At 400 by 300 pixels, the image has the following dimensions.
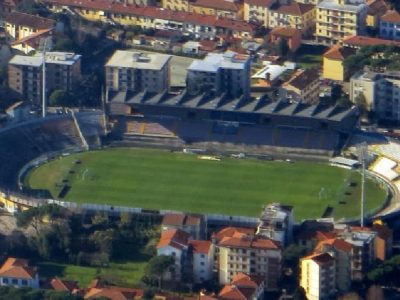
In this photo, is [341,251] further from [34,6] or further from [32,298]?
[34,6]

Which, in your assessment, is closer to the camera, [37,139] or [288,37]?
[37,139]

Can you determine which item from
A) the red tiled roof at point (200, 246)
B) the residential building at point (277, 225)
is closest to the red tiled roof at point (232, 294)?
the red tiled roof at point (200, 246)

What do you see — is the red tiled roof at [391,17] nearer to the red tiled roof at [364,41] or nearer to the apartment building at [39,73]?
the red tiled roof at [364,41]

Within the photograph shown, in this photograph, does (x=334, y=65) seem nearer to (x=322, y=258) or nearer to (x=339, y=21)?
(x=339, y=21)

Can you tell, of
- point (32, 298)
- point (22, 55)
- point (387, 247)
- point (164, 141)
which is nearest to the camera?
point (32, 298)

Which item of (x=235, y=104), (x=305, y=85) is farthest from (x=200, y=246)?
(x=305, y=85)

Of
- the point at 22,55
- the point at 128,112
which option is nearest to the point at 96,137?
the point at 128,112

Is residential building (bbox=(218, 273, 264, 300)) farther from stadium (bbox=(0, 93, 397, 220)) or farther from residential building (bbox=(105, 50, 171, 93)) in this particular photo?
residential building (bbox=(105, 50, 171, 93))
